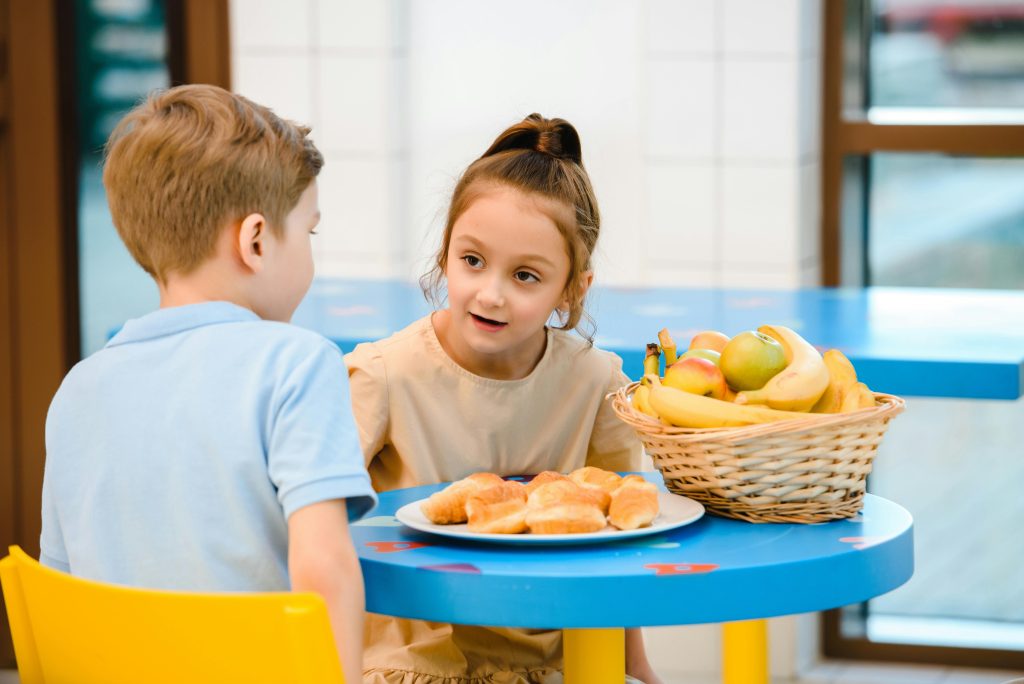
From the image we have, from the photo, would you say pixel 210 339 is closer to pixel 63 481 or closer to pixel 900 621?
pixel 63 481

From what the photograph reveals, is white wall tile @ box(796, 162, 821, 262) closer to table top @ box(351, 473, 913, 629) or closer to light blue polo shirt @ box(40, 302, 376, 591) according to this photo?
table top @ box(351, 473, 913, 629)

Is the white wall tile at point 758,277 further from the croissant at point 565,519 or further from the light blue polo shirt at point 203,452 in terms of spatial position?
the light blue polo shirt at point 203,452

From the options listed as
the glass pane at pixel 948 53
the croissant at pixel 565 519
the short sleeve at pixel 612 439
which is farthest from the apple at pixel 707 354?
the glass pane at pixel 948 53

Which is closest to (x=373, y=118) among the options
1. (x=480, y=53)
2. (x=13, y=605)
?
(x=480, y=53)

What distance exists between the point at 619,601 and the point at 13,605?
1.73ft

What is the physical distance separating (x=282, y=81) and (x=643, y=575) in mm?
2521

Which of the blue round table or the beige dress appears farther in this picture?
the beige dress

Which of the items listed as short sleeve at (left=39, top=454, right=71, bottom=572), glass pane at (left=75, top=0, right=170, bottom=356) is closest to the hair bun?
short sleeve at (left=39, top=454, right=71, bottom=572)

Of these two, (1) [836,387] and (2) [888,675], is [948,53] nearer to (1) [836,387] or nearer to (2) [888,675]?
(2) [888,675]

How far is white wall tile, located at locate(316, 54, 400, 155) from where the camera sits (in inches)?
139

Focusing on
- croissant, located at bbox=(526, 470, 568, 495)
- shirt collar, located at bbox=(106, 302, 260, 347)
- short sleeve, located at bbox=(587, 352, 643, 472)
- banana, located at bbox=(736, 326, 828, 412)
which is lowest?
short sleeve, located at bbox=(587, 352, 643, 472)

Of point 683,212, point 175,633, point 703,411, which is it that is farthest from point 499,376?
point 683,212

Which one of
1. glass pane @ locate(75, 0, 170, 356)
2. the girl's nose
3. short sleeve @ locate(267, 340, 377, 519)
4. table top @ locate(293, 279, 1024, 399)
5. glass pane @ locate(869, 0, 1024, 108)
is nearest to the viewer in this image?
short sleeve @ locate(267, 340, 377, 519)

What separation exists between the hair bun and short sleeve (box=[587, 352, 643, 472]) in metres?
0.29
